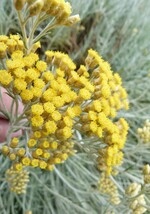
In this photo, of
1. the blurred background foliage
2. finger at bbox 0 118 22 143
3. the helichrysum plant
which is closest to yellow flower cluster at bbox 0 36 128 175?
the helichrysum plant

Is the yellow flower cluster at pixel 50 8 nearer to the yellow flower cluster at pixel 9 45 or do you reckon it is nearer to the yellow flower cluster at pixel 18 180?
the yellow flower cluster at pixel 9 45

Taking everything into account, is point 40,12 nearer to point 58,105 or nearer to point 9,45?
point 9,45

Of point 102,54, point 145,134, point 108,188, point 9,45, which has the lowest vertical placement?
point 108,188

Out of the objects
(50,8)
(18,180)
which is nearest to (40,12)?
(50,8)

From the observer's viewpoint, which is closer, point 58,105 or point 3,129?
point 58,105

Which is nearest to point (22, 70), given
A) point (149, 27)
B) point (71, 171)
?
point (71, 171)

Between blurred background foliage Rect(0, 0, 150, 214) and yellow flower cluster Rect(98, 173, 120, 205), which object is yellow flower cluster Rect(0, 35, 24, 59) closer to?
yellow flower cluster Rect(98, 173, 120, 205)

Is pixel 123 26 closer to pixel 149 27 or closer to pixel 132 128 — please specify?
pixel 149 27
